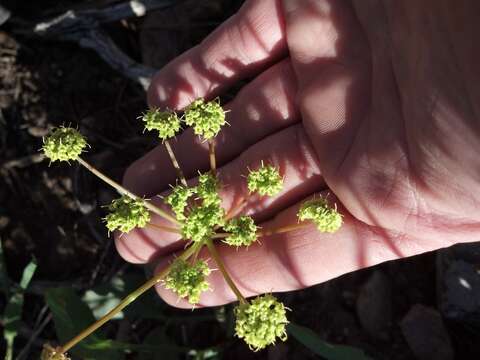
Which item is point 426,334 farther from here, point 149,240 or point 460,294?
point 149,240

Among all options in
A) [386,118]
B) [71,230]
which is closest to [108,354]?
[71,230]

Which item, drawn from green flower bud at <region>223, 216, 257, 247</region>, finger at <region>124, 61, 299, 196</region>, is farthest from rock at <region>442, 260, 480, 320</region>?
green flower bud at <region>223, 216, 257, 247</region>

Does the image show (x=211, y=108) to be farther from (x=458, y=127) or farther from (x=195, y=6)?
(x=195, y=6)

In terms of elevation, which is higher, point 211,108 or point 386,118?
point 211,108

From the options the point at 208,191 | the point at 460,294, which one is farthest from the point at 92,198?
the point at 460,294

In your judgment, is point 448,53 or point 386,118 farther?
point 386,118
